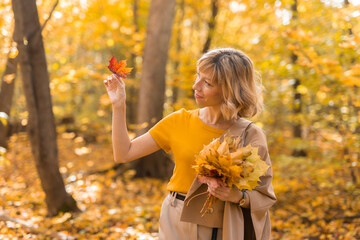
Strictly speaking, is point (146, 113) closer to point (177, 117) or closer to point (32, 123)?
point (32, 123)

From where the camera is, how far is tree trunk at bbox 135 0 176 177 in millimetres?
6980

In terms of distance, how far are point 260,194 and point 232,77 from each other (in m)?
0.73

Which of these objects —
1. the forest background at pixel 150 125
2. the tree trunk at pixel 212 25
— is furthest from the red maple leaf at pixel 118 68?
the tree trunk at pixel 212 25

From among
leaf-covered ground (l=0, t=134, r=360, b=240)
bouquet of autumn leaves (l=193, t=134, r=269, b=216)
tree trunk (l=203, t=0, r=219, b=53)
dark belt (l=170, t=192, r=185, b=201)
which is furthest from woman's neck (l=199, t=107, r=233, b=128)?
tree trunk (l=203, t=0, r=219, b=53)

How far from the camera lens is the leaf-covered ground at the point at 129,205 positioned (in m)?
4.76

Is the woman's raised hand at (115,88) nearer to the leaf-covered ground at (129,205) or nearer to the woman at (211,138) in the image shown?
the woman at (211,138)

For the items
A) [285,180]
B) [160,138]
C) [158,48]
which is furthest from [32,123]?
[285,180]

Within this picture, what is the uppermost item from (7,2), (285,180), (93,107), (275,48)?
(7,2)

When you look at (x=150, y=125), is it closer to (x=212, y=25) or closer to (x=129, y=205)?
(x=129, y=205)

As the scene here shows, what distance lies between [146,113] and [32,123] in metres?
3.03

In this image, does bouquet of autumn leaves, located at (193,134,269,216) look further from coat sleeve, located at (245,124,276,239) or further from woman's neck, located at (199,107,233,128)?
woman's neck, located at (199,107,233,128)

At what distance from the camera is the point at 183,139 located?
2.16 m

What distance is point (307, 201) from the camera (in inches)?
258

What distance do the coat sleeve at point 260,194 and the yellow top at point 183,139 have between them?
0.71ft
